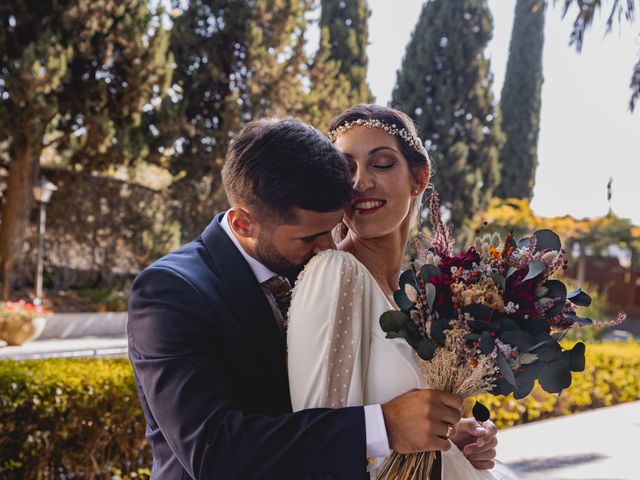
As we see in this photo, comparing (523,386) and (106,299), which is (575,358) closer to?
(523,386)

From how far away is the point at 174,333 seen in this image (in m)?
1.54

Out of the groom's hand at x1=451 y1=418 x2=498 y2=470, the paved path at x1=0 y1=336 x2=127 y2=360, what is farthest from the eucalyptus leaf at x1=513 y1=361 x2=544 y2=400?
the paved path at x1=0 y1=336 x2=127 y2=360

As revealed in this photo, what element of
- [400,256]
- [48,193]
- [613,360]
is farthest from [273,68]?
[400,256]

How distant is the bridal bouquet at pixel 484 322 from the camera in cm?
148

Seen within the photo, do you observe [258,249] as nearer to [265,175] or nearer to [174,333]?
[265,175]

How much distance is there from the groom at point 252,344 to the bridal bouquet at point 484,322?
0.30ft

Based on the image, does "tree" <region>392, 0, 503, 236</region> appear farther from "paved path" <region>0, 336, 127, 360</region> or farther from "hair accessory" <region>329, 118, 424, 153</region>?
"hair accessory" <region>329, 118, 424, 153</region>

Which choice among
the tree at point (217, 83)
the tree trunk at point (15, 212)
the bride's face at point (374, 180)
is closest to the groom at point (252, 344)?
the bride's face at point (374, 180)

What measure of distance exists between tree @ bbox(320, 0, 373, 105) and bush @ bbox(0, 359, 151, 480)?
20.2 m

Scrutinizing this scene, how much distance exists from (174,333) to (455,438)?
932 millimetres

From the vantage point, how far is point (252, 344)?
1.65m

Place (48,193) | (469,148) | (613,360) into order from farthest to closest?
(469,148) → (48,193) → (613,360)

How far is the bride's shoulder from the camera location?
5.53ft

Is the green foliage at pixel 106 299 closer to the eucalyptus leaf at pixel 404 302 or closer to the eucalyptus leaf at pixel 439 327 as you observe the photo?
the eucalyptus leaf at pixel 404 302
